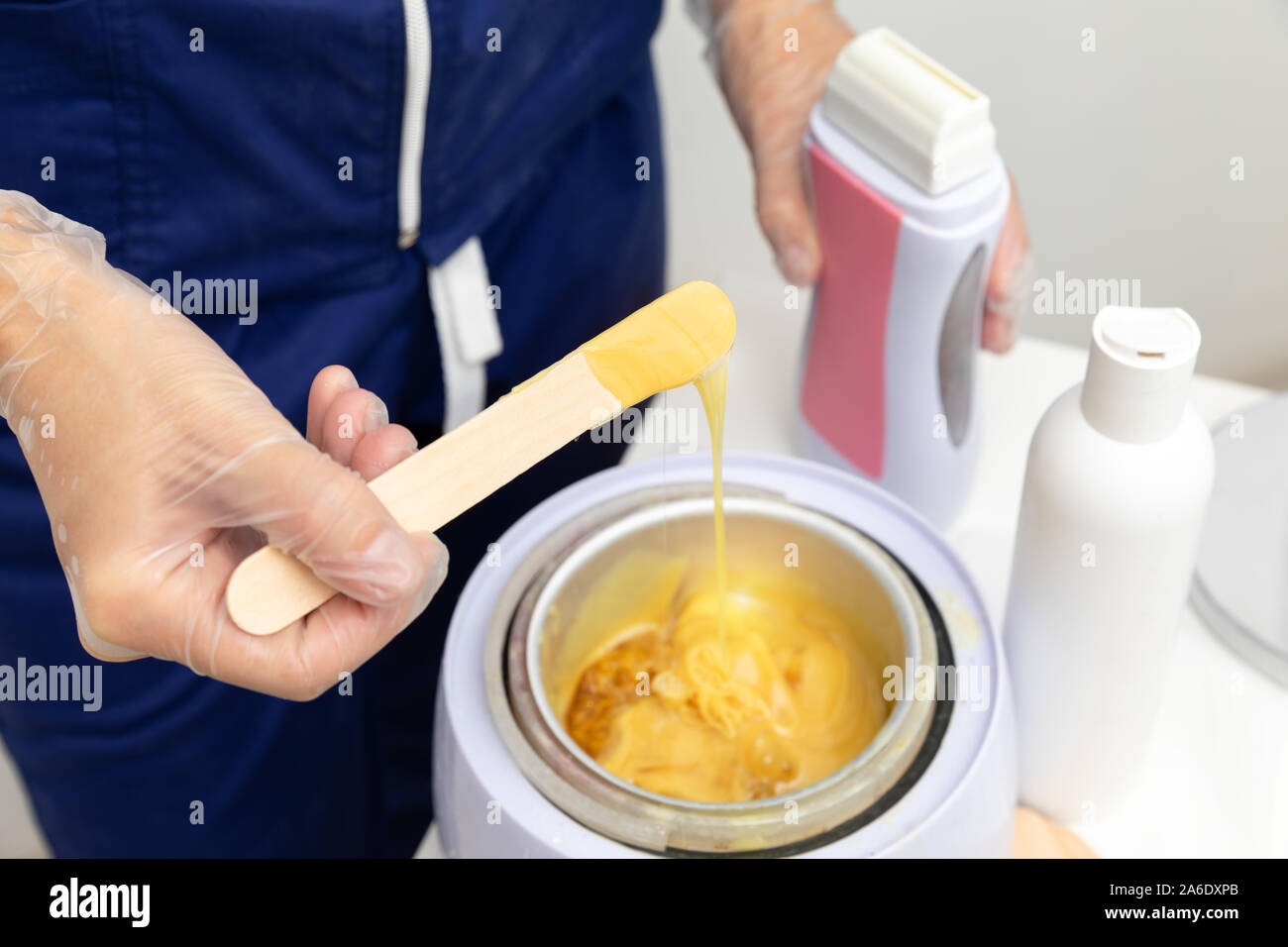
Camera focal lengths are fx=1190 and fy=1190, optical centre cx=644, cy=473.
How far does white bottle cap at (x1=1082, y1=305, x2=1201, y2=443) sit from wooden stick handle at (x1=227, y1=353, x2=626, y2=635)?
0.88 ft

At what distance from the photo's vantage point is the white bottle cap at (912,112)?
2.74 ft

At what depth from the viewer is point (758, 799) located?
739mm

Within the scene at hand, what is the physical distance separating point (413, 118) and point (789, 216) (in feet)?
1.06

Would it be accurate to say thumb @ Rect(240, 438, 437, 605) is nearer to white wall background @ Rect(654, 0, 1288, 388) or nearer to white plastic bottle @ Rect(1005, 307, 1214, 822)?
white plastic bottle @ Rect(1005, 307, 1214, 822)

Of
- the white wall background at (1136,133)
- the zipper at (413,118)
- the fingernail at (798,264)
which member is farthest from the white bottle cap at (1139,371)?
the white wall background at (1136,133)

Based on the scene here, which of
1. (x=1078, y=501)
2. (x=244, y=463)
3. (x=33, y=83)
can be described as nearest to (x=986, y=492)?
(x=1078, y=501)

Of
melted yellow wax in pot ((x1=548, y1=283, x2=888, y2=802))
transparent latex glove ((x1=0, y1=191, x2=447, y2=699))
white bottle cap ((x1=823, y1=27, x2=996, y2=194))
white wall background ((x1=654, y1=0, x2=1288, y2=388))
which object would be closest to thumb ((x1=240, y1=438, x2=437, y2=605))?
transparent latex glove ((x1=0, y1=191, x2=447, y2=699))

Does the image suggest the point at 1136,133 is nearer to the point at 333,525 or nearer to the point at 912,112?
the point at 912,112

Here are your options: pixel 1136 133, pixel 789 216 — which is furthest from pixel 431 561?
pixel 1136 133

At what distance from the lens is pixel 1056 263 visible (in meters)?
1.89

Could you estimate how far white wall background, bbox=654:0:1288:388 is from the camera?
1.61 m

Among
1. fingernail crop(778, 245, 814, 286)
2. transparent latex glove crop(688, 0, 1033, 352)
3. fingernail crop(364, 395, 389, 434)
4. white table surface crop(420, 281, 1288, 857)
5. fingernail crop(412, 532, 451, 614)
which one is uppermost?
transparent latex glove crop(688, 0, 1033, 352)

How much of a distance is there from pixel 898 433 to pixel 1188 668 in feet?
0.96
